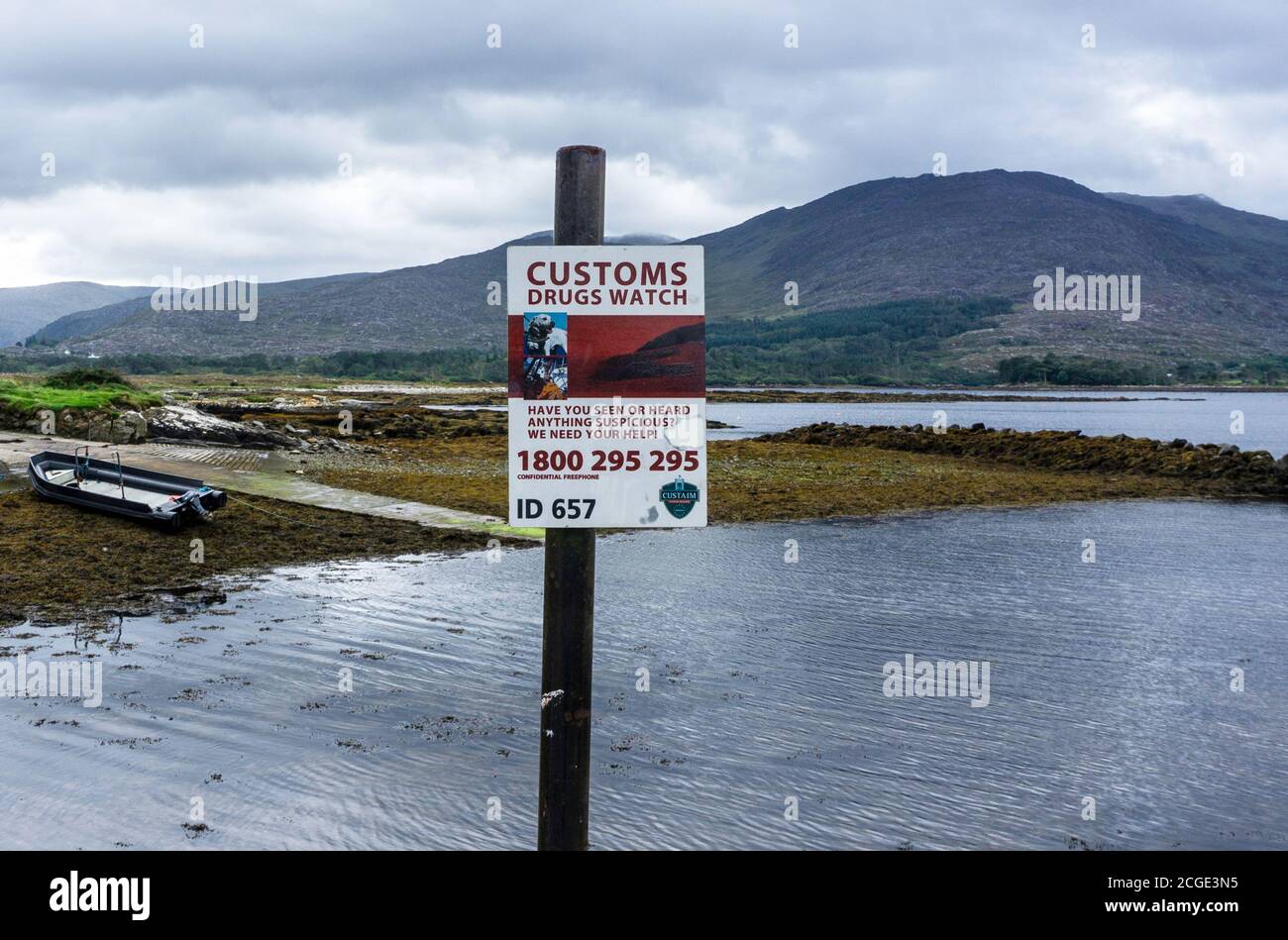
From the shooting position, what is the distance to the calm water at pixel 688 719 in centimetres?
886

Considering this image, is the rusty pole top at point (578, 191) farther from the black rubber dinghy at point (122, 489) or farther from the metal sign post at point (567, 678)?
the black rubber dinghy at point (122, 489)

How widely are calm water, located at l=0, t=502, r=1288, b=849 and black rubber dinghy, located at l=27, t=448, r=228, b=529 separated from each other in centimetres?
356

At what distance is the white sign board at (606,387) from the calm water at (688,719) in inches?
154

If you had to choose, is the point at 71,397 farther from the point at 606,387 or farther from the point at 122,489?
the point at 606,387

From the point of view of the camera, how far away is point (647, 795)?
9.45 meters

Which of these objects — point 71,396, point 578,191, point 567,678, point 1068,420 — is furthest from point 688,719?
point 1068,420

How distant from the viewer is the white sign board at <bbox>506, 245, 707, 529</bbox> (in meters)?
5.59

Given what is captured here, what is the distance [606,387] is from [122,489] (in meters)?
19.2

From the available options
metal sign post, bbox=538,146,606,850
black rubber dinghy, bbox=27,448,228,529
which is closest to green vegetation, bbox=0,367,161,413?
black rubber dinghy, bbox=27,448,228,529

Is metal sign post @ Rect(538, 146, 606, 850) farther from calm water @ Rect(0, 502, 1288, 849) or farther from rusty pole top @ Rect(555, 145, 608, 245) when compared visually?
calm water @ Rect(0, 502, 1288, 849)

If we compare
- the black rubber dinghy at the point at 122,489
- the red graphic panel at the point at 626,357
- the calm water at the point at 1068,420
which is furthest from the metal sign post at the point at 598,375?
the calm water at the point at 1068,420

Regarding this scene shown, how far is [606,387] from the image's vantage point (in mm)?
5645
